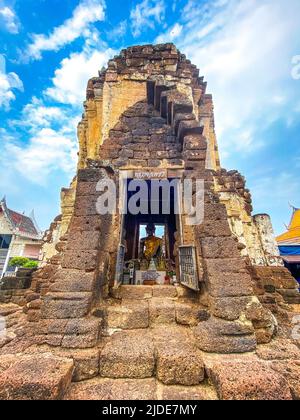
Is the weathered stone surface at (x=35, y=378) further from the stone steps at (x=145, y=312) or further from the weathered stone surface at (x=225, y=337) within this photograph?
the weathered stone surface at (x=225, y=337)

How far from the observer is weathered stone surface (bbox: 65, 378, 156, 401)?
5.86 ft

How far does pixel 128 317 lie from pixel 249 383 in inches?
68.9

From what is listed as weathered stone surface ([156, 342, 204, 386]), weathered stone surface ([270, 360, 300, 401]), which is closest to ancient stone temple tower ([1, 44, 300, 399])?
weathered stone surface ([156, 342, 204, 386])

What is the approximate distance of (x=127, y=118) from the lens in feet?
17.0

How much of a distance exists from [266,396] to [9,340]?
11.1 ft

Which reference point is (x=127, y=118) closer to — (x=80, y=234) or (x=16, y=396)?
(x=80, y=234)

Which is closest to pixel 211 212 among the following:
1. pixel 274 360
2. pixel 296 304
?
pixel 274 360

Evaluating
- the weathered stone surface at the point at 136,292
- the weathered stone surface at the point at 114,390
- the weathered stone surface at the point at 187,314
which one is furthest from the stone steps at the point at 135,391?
the weathered stone surface at the point at 136,292

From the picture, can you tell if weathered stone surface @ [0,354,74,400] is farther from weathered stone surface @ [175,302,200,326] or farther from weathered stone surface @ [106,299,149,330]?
weathered stone surface @ [175,302,200,326]

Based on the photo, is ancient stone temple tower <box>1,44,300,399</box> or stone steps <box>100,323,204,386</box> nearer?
stone steps <box>100,323,204,386</box>

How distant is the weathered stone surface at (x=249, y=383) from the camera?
162 cm

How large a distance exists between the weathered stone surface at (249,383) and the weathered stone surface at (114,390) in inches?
26.2

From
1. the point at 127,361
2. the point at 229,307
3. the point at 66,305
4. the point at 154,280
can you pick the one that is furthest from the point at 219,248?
A: the point at 154,280

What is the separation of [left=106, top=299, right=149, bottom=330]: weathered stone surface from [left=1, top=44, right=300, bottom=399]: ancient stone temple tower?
0.02 meters
